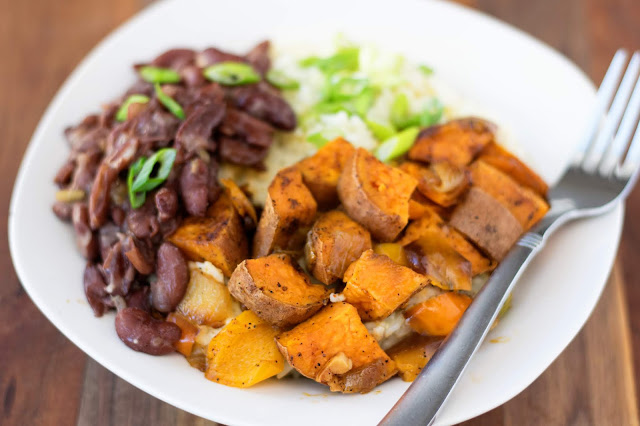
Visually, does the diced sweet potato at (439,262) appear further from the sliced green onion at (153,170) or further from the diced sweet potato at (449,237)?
the sliced green onion at (153,170)

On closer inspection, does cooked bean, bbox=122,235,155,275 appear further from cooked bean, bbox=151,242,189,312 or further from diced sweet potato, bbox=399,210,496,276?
diced sweet potato, bbox=399,210,496,276

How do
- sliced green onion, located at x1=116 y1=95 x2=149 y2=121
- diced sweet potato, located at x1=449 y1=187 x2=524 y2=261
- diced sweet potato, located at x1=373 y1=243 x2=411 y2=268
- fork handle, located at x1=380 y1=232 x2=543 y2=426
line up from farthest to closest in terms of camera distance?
sliced green onion, located at x1=116 y1=95 x2=149 y2=121, diced sweet potato, located at x1=449 y1=187 x2=524 y2=261, diced sweet potato, located at x1=373 y1=243 x2=411 y2=268, fork handle, located at x1=380 y1=232 x2=543 y2=426

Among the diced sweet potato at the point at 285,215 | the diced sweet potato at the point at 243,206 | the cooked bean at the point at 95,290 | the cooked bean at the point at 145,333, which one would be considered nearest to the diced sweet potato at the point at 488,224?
the diced sweet potato at the point at 285,215

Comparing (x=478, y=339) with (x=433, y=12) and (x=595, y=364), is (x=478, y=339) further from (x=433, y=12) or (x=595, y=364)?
(x=433, y=12)

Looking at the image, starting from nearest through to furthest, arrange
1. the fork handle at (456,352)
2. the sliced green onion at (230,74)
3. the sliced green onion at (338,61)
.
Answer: the fork handle at (456,352) < the sliced green onion at (230,74) < the sliced green onion at (338,61)

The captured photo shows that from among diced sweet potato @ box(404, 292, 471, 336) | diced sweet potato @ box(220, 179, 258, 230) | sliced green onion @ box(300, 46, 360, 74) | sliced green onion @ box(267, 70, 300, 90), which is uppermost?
sliced green onion @ box(300, 46, 360, 74)

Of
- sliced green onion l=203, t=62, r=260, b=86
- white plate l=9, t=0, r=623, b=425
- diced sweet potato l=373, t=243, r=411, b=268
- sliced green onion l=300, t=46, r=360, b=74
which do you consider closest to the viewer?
white plate l=9, t=0, r=623, b=425

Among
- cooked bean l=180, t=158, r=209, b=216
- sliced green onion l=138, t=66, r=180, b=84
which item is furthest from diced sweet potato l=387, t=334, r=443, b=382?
sliced green onion l=138, t=66, r=180, b=84
